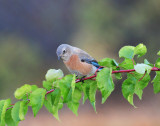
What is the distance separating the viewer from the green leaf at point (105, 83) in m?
1.25

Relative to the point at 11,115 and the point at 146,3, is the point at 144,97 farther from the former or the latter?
the point at 11,115

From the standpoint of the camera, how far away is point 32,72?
971 centimetres

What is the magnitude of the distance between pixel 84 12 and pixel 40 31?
165 cm

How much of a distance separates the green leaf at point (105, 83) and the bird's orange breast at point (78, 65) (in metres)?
0.91

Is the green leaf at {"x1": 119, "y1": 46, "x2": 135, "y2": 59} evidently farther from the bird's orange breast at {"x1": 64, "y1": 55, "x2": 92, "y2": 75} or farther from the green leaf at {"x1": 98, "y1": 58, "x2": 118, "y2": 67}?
the bird's orange breast at {"x1": 64, "y1": 55, "x2": 92, "y2": 75}

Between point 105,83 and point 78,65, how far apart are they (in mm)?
995

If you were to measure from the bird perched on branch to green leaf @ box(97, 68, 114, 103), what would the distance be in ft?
2.99

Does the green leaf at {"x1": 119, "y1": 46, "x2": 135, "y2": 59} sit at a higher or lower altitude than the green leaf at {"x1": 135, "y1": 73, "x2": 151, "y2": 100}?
higher

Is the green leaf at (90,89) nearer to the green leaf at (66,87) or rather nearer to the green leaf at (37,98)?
the green leaf at (66,87)

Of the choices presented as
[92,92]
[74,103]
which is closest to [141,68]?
[92,92]

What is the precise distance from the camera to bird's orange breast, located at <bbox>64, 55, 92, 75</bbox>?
2.20 meters

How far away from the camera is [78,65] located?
2.24 meters

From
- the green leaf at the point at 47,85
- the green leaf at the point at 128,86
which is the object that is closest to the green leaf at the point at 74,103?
the green leaf at the point at 47,85

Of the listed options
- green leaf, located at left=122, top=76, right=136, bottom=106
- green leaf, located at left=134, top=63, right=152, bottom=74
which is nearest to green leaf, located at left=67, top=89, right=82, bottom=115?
green leaf, located at left=122, top=76, right=136, bottom=106
